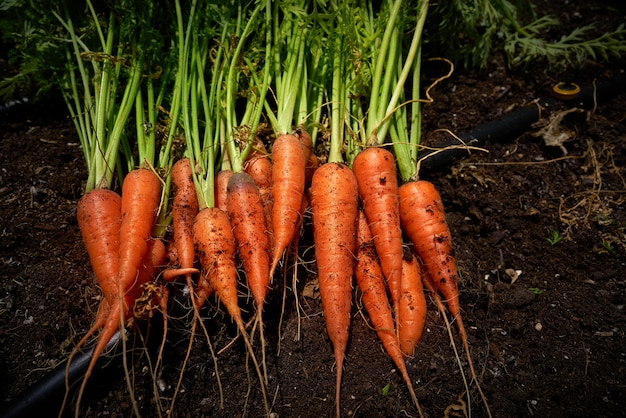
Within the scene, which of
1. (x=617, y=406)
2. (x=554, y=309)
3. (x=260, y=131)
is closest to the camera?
(x=617, y=406)

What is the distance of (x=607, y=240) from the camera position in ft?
7.21

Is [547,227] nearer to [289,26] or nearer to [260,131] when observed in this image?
[260,131]

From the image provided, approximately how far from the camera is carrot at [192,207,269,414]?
191cm

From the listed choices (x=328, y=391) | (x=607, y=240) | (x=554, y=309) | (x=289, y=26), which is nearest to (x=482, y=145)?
(x=607, y=240)

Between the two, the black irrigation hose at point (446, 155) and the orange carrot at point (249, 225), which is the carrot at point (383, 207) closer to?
the black irrigation hose at point (446, 155)

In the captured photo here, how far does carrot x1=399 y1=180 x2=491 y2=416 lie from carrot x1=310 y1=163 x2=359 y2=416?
0.28m

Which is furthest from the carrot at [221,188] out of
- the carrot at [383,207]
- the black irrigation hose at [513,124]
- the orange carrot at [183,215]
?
the black irrigation hose at [513,124]

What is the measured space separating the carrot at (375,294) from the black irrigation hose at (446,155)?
0.57m

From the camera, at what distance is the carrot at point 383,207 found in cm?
202

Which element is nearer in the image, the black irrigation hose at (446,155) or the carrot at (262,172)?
the black irrigation hose at (446,155)

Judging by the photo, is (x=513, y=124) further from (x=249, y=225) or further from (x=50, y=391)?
(x=50, y=391)

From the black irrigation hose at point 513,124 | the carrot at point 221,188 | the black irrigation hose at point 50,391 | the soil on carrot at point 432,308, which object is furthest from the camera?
the black irrigation hose at point 513,124

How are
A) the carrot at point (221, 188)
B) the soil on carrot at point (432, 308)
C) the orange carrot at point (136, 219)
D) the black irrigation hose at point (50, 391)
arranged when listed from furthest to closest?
1. the carrot at point (221, 188)
2. the orange carrot at point (136, 219)
3. the soil on carrot at point (432, 308)
4. the black irrigation hose at point (50, 391)

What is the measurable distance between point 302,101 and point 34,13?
5.49 feet
